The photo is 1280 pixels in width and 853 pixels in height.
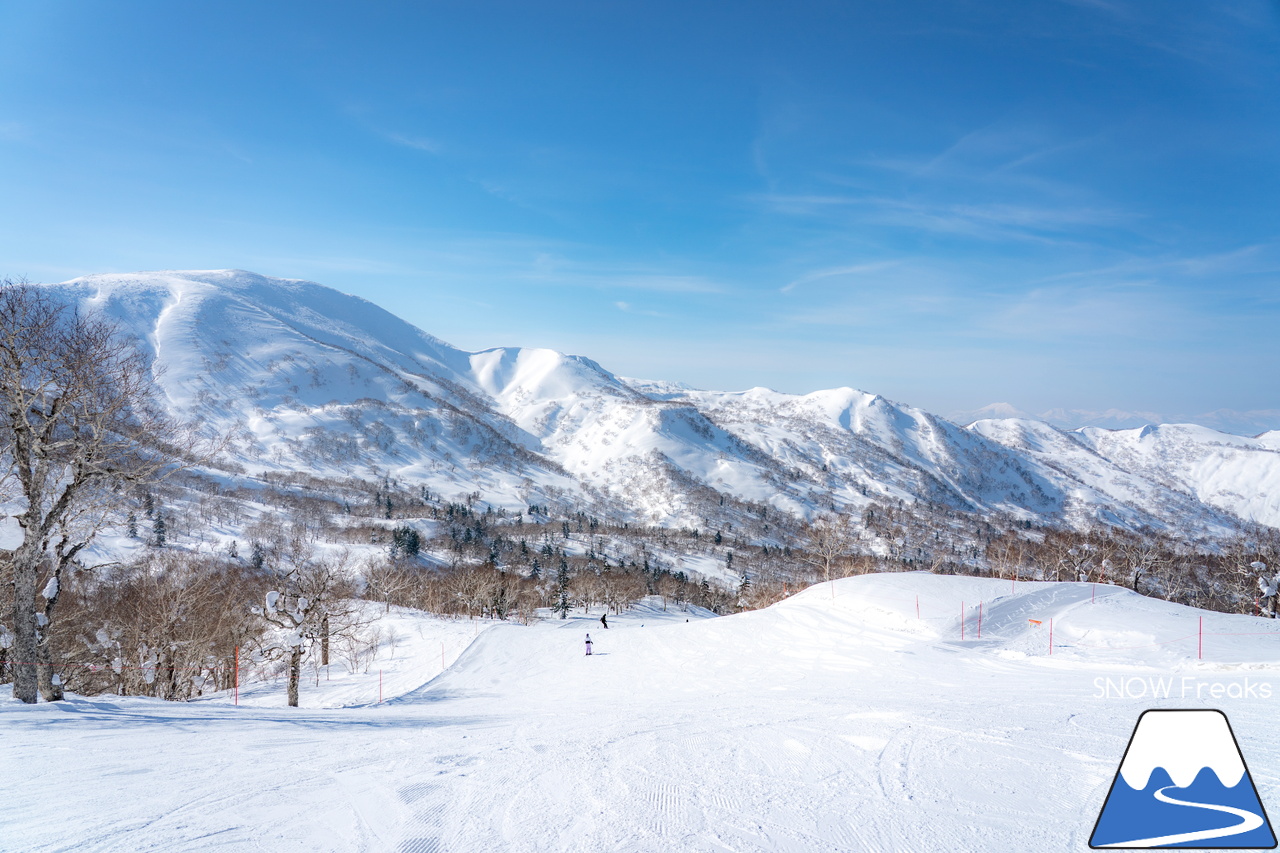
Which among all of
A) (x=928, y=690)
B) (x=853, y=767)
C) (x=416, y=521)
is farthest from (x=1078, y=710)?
(x=416, y=521)

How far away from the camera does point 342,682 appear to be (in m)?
34.6

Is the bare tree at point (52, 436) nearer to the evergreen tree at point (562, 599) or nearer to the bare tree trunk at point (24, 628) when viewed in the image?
the bare tree trunk at point (24, 628)

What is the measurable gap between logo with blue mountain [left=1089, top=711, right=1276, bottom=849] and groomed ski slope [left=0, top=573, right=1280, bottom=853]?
1024mm

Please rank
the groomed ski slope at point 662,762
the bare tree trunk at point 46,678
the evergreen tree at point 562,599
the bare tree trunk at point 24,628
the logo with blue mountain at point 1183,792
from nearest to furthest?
the logo with blue mountain at point 1183,792
the groomed ski slope at point 662,762
the bare tree trunk at point 24,628
the bare tree trunk at point 46,678
the evergreen tree at point 562,599

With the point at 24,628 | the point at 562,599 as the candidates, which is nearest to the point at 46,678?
the point at 24,628

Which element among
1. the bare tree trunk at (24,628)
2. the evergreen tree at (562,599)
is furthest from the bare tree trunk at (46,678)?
the evergreen tree at (562,599)

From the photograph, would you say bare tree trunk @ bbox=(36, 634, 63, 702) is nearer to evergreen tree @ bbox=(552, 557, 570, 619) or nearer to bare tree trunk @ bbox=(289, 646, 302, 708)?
bare tree trunk @ bbox=(289, 646, 302, 708)

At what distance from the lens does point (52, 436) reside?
41.1 ft

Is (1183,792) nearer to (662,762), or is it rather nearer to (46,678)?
(662,762)

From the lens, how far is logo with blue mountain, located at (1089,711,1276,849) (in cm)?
451

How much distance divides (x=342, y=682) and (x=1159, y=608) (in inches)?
1591

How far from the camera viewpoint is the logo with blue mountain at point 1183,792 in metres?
4.51

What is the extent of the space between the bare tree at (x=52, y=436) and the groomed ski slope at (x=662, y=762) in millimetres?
2954

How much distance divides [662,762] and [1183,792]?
5753 millimetres
